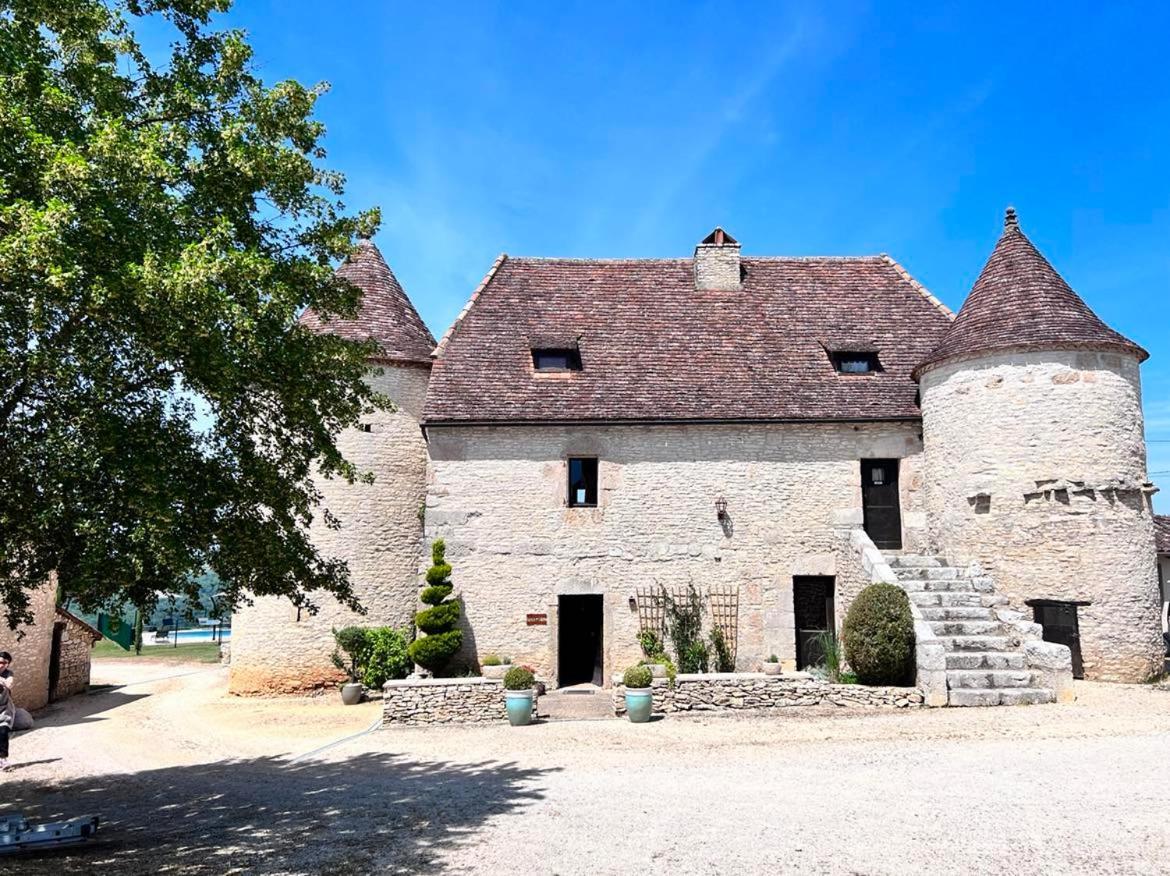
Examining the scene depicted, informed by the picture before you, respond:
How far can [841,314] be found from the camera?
17141 millimetres

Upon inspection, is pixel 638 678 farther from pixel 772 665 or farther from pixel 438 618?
pixel 438 618

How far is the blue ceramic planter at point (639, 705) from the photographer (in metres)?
11.2

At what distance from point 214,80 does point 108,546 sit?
15.1 feet

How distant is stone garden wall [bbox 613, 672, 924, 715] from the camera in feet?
38.5

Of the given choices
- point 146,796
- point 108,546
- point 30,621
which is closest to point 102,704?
point 146,796

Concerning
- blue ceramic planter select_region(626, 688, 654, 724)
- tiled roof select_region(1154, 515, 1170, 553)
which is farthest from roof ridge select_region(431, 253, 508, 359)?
tiled roof select_region(1154, 515, 1170, 553)

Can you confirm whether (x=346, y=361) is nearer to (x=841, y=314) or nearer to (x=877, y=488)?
(x=877, y=488)

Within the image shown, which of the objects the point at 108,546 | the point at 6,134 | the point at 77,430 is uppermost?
the point at 6,134

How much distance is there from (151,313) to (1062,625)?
13911mm

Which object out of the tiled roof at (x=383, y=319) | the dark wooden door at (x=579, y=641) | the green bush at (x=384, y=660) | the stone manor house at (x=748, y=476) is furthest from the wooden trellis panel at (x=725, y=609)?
the tiled roof at (x=383, y=319)

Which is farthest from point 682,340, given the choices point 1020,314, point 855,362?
point 1020,314

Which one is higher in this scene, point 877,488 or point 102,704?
point 877,488

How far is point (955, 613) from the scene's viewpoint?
488 inches

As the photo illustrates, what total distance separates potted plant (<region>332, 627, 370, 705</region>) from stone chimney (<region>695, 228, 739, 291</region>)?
35.1 ft
